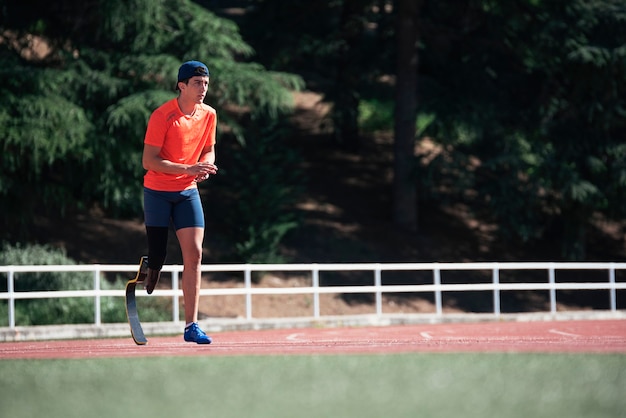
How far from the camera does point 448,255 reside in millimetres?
31703

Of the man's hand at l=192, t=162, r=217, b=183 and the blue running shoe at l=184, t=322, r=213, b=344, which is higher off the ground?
the man's hand at l=192, t=162, r=217, b=183

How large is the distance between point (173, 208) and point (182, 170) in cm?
58

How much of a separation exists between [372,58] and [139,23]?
34.3 feet

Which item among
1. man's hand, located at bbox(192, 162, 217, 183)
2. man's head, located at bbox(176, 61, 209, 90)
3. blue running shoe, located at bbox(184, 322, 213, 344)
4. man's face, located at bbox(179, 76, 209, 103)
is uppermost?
man's head, located at bbox(176, 61, 209, 90)

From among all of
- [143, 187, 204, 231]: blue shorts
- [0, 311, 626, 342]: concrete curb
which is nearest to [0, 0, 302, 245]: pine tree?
[0, 311, 626, 342]: concrete curb

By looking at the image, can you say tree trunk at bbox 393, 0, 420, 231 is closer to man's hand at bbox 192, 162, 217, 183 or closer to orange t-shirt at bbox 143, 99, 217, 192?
orange t-shirt at bbox 143, 99, 217, 192

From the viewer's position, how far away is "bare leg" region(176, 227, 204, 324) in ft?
29.1

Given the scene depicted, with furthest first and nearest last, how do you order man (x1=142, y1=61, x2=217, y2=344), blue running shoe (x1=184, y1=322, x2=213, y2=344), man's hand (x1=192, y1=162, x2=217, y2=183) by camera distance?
blue running shoe (x1=184, y1=322, x2=213, y2=344)
man (x1=142, y1=61, x2=217, y2=344)
man's hand (x1=192, y1=162, x2=217, y2=183)

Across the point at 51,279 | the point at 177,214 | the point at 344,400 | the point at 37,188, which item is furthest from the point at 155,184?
the point at 37,188

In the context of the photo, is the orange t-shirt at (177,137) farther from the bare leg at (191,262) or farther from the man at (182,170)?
the bare leg at (191,262)

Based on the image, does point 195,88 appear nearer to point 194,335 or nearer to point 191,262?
point 191,262

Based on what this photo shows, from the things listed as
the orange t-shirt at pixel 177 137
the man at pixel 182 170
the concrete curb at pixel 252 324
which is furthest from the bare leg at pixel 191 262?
the concrete curb at pixel 252 324

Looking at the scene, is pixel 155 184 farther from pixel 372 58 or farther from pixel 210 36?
pixel 372 58

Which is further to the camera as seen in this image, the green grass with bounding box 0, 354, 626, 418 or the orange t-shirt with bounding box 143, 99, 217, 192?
the orange t-shirt with bounding box 143, 99, 217, 192
